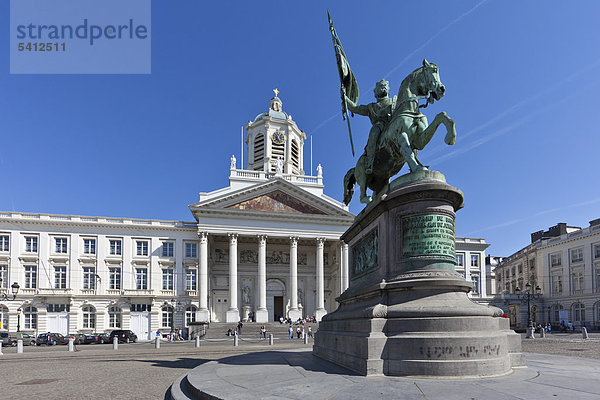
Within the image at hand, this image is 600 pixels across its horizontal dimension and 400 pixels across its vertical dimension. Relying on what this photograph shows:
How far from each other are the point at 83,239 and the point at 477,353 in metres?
55.4

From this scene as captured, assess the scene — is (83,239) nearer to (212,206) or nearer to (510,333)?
(212,206)

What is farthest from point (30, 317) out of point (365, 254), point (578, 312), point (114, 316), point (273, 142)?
point (578, 312)

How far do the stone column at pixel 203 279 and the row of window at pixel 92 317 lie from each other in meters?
2.38

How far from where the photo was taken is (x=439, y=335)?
7.19 metres

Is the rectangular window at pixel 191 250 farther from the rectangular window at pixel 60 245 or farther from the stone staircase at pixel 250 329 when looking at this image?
the rectangular window at pixel 60 245

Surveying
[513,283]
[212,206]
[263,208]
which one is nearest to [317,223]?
[263,208]

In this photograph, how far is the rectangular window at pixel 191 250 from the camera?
188 feet

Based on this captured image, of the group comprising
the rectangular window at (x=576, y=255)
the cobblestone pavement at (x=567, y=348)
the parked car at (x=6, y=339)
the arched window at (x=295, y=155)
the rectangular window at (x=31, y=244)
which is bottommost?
the parked car at (x=6, y=339)

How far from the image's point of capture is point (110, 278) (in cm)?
5497

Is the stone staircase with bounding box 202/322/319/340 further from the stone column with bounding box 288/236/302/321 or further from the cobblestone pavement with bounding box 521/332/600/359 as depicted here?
the cobblestone pavement with bounding box 521/332/600/359

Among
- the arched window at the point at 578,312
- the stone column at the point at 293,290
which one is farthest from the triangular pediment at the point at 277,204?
the arched window at the point at 578,312

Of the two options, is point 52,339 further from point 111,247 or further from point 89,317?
point 111,247

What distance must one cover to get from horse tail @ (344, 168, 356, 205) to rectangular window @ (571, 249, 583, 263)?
56.8 metres

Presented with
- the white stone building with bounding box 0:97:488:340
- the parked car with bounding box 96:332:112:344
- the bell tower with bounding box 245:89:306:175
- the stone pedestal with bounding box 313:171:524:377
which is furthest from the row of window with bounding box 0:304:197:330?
the stone pedestal with bounding box 313:171:524:377
